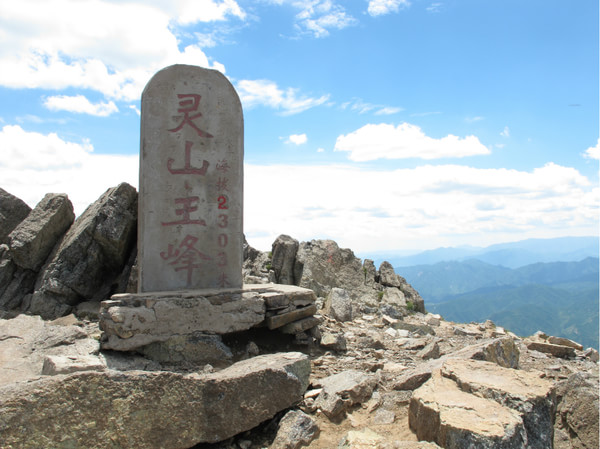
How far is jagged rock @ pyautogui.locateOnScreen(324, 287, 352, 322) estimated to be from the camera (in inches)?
358

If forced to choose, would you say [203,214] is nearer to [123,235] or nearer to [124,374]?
[123,235]

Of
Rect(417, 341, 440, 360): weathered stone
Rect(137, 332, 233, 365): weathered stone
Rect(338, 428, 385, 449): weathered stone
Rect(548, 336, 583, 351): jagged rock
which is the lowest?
Rect(548, 336, 583, 351): jagged rock

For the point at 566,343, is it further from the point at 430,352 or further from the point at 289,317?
the point at 289,317

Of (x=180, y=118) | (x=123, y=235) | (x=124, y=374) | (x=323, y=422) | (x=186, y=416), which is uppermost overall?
(x=180, y=118)

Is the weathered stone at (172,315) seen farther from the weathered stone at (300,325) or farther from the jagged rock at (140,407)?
the jagged rock at (140,407)

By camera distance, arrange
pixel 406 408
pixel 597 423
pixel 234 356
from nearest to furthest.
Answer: pixel 597 423 < pixel 406 408 < pixel 234 356

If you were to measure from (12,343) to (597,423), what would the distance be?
674 cm

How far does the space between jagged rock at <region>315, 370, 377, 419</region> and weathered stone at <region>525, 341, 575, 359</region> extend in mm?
4039

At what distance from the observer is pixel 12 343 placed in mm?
5832

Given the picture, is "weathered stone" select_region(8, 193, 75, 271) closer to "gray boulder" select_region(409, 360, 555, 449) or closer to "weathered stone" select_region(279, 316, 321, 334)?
"weathered stone" select_region(279, 316, 321, 334)

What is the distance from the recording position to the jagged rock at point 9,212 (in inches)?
395

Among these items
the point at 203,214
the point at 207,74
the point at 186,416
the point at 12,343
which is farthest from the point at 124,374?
the point at 207,74

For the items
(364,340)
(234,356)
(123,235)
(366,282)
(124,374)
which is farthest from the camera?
(366,282)

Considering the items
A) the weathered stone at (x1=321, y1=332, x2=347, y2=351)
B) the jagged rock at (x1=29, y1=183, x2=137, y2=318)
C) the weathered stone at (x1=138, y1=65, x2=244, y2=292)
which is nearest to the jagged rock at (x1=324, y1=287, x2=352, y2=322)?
→ the weathered stone at (x1=321, y1=332, x2=347, y2=351)
